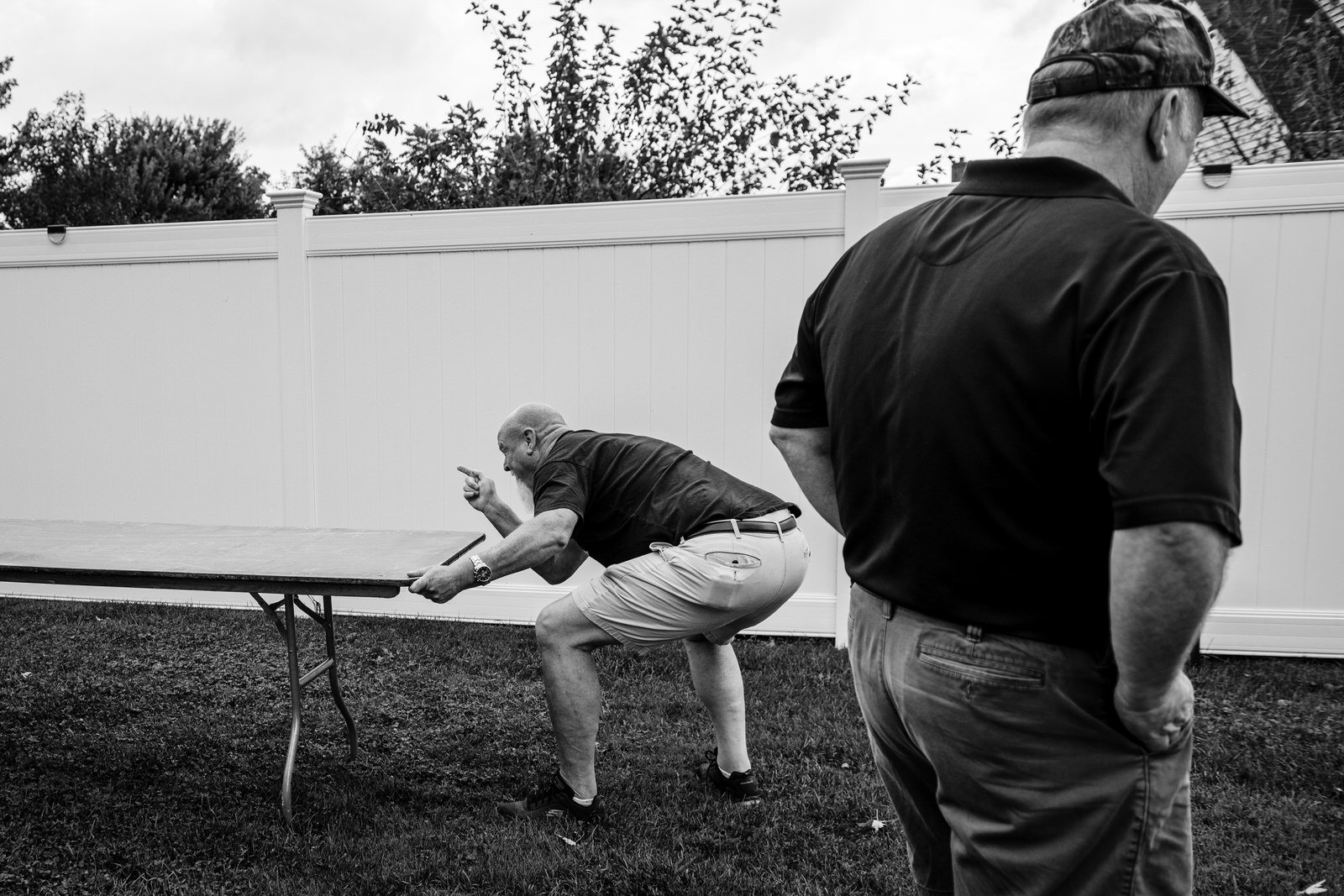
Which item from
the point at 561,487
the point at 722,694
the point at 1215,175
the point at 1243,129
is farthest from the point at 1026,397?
the point at 1243,129

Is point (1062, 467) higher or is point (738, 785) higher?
point (1062, 467)

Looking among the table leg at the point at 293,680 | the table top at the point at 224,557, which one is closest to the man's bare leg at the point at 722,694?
the table top at the point at 224,557

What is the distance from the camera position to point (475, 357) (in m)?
5.67

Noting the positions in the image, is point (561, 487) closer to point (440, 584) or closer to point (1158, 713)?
point (440, 584)

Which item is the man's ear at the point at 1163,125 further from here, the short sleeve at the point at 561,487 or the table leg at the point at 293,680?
the table leg at the point at 293,680

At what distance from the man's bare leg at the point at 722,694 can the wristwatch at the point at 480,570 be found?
0.81 metres

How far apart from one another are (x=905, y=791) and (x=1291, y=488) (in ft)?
13.7

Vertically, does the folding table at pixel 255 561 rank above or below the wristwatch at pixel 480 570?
below

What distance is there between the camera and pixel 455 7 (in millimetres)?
8852

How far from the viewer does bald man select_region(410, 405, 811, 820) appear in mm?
3125

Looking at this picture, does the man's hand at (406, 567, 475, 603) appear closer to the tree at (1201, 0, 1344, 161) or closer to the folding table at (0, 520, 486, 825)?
the folding table at (0, 520, 486, 825)

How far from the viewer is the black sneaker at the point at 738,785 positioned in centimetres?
350

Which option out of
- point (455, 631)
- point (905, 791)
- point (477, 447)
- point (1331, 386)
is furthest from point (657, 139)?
point (905, 791)

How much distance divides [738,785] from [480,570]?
122 centimetres
